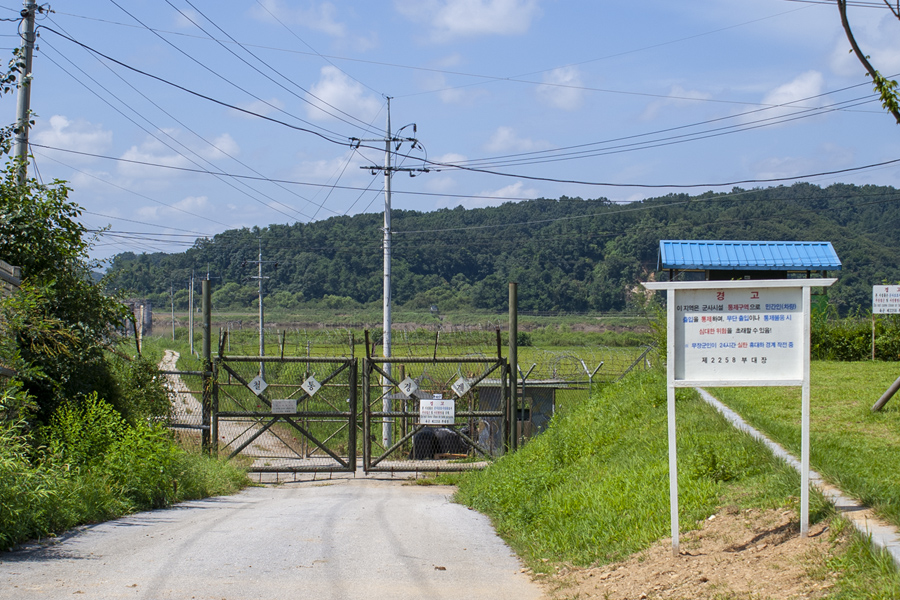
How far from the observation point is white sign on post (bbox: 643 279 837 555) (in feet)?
19.6

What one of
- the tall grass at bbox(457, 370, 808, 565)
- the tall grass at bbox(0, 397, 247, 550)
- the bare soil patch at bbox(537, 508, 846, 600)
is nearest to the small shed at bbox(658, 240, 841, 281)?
the tall grass at bbox(457, 370, 808, 565)

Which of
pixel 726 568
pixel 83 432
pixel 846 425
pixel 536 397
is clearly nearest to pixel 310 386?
pixel 83 432

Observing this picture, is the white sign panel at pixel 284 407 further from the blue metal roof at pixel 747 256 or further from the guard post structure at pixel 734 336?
the blue metal roof at pixel 747 256

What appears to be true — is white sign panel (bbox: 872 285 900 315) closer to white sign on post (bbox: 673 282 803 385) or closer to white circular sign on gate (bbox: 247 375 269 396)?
white circular sign on gate (bbox: 247 375 269 396)

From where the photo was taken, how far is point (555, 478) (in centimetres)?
970

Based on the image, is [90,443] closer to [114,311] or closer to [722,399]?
[114,311]

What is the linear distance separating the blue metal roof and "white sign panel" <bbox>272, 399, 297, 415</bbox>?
1004 centimetres

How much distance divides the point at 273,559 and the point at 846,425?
277 inches

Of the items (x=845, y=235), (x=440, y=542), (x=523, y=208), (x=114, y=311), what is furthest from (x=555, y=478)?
(x=523, y=208)

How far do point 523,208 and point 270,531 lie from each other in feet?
321

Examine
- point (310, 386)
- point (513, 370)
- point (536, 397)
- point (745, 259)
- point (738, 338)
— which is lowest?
point (536, 397)

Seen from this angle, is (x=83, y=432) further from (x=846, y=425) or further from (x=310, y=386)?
(x=846, y=425)

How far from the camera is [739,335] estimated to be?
6.05 meters

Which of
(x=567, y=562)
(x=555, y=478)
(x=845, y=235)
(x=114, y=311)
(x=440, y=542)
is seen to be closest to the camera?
(x=567, y=562)
